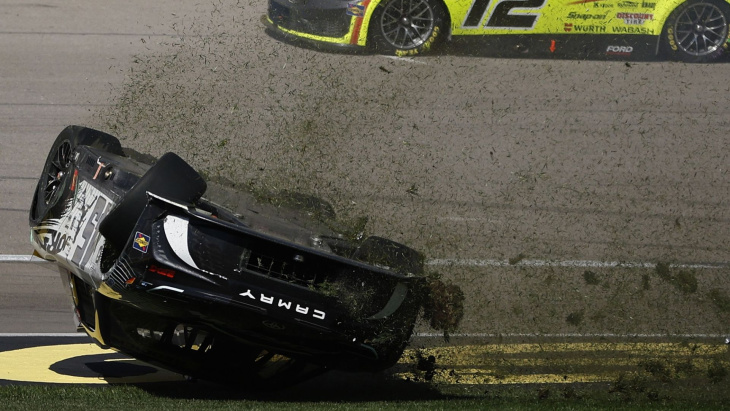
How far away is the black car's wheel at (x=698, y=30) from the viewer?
9.38 meters

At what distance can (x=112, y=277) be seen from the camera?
4.99 meters

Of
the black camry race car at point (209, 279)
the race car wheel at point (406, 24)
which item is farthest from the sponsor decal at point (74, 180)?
the race car wheel at point (406, 24)

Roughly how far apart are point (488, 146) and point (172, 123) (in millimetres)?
3385

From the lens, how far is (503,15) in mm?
9266

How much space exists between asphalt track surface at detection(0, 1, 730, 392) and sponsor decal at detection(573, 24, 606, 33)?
1.42 ft

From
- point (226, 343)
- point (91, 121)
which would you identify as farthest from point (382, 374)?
point (91, 121)

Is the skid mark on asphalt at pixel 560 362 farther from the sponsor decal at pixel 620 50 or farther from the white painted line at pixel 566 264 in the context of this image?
the sponsor decal at pixel 620 50

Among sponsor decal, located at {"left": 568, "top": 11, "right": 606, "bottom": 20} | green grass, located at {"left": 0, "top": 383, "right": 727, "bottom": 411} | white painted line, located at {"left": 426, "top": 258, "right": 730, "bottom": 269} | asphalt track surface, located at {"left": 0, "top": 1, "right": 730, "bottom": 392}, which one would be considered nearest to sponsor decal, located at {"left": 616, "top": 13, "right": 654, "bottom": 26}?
sponsor decal, located at {"left": 568, "top": 11, "right": 606, "bottom": 20}

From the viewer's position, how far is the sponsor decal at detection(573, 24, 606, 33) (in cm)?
926

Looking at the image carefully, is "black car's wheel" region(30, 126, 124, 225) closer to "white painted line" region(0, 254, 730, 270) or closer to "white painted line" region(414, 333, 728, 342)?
"white painted line" region(0, 254, 730, 270)

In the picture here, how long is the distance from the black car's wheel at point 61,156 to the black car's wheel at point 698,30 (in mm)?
6598

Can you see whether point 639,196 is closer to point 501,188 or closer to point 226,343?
point 501,188

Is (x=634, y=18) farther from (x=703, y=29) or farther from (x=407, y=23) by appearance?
(x=407, y=23)

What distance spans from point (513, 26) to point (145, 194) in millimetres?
5707
